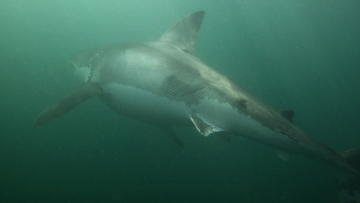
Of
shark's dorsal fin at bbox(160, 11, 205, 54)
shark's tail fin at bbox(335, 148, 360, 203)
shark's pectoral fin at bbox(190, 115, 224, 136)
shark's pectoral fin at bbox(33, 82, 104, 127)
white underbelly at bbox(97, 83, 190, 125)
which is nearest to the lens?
shark's pectoral fin at bbox(190, 115, 224, 136)

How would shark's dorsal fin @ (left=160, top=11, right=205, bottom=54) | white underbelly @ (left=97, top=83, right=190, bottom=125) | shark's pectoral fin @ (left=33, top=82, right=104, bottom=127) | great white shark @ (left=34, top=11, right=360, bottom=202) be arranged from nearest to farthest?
great white shark @ (left=34, top=11, right=360, bottom=202) < white underbelly @ (left=97, top=83, right=190, bottom=125) < shark's pectoral fin @ (left=33, top=82, right=104, bottom=127) < shark's dorsal fin @ (left=160, top=11, right=205, bottom=54)

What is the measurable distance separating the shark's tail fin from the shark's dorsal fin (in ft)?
15.0

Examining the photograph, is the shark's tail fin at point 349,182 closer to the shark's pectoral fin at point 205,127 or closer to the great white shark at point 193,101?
the great white shark at point 193,101

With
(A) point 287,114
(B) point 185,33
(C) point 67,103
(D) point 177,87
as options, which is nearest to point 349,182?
(A) point 287,114

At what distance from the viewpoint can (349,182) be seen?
355 cm

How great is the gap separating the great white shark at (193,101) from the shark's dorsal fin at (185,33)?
0.42m

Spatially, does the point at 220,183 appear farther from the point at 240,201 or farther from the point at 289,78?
the point at 289,78

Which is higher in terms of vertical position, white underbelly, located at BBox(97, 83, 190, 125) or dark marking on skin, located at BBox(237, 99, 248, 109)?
dark marking on skin, located at BBox(237, 99, 248, 109)

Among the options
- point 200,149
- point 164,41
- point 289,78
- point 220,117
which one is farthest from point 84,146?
point 289,78

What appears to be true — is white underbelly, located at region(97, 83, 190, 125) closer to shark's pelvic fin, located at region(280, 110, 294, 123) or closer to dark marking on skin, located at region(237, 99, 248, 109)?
dark marking on skin, located at region(237, 99, 248, 109)

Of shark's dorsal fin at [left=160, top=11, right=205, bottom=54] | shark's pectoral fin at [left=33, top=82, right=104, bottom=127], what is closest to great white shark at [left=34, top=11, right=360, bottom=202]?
shark's pectoral fin at [left=33, top=82, right=104, bottom=127]

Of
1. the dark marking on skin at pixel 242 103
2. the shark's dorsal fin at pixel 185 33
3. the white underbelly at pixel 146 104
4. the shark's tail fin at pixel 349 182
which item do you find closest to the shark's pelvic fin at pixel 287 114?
the dark marking on skin at pixel 242 103

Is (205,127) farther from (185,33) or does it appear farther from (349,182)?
(185,33)

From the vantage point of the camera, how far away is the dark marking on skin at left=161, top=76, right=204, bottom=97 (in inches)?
138
